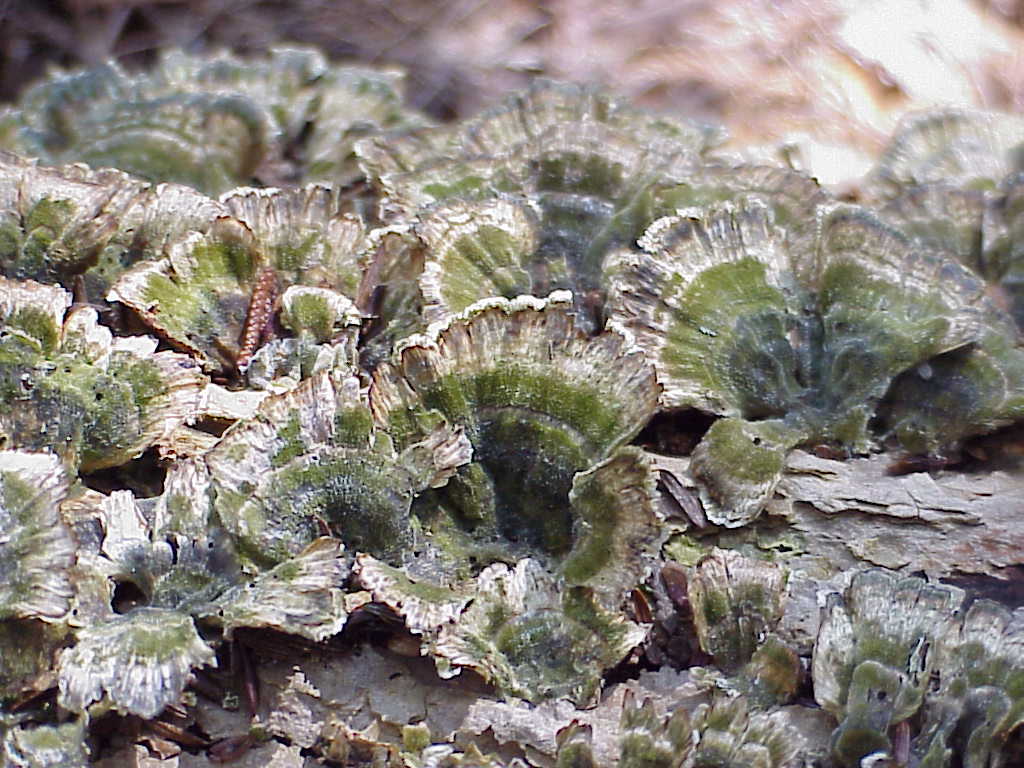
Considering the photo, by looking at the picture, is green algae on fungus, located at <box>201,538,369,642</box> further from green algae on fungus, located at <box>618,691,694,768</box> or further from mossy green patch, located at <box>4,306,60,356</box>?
mossy green patch, located at <box>4,306,60,356</box>

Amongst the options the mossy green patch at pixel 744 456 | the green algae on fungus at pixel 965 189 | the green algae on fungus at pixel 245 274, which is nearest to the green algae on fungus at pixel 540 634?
the mossy green patch at pixel 744 456

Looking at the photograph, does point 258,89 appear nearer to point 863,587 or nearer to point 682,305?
point 682,305

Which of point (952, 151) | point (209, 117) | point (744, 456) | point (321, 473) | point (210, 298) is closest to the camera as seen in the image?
point (321, 473)

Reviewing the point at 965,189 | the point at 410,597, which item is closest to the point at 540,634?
the point at 410,597

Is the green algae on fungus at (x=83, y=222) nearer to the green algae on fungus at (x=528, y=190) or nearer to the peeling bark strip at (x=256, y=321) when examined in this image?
the peeling bark strip at (x=256, y=321)

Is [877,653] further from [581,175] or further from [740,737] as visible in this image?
[581,175]

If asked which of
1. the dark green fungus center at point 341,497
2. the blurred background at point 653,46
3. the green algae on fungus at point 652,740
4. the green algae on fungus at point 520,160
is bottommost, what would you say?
the blurred background at point 653,46

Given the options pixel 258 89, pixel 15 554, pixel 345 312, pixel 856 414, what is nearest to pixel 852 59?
pixel 258 89
